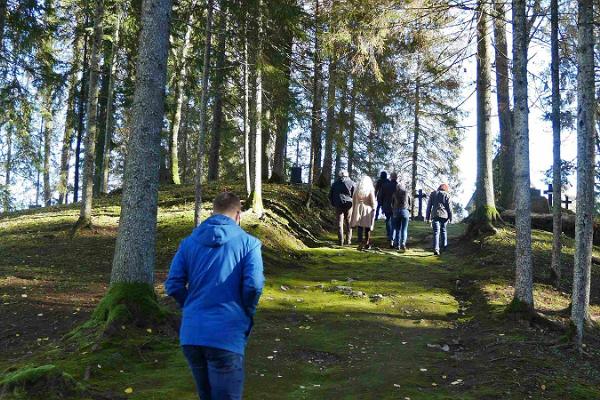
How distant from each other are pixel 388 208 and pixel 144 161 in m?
9.61

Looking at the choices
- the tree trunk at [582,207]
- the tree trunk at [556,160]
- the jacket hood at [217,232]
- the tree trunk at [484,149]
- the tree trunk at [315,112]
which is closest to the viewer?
the jacket hood at [217,232]

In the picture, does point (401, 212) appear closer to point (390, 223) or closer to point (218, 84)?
point (390, 223)

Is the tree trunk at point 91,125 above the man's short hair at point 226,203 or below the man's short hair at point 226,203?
above

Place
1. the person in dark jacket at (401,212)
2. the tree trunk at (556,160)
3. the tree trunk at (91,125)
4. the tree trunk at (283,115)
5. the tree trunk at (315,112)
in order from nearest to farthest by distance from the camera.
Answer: the tree trunk at (556,160) < the tree trunk at (91,125) < the tree trunk at (283,115) < the person in dark jacket at (401,212) < the tree trunk at (315,112)

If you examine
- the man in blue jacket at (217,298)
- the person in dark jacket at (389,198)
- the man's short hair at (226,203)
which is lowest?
the man in blue jacket at (217,298)

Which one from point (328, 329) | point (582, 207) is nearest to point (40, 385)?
point (328, 329)

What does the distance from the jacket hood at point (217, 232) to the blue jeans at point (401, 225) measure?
11598 mm

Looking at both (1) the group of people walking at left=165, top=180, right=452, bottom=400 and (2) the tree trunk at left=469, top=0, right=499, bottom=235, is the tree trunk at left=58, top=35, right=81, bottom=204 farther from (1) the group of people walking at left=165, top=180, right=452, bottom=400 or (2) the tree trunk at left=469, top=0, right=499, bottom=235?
(1) the group of people walking at left=165, top=180, right=452, bottom=400

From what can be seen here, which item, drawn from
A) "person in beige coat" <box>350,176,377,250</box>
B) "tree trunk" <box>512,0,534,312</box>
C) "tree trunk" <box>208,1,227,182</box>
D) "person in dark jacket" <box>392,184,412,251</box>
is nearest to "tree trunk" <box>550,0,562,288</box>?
"tree trunk" <box>512,0,534,312</box>

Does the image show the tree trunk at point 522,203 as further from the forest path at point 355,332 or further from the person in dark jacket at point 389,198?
the person in dark jacket at point 389,198

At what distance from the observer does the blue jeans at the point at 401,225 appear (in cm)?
1496

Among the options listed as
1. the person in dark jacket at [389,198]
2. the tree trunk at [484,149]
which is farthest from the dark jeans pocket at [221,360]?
the person in dark jacket at [389,198]

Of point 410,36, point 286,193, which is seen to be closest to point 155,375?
point 410,36

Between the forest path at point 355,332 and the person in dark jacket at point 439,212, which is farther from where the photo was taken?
the person in dark jacket at point 439,212
